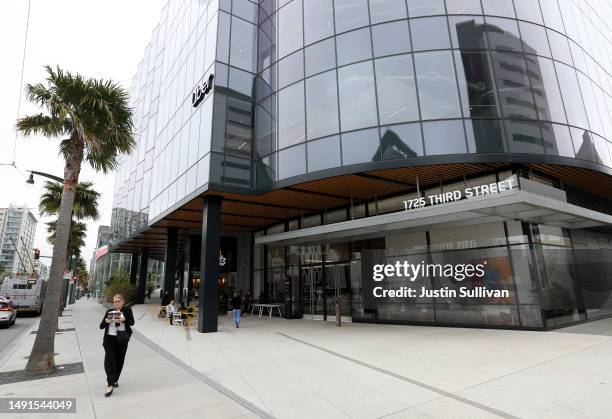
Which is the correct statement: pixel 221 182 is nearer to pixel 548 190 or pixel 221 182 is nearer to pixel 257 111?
Result: pixel 257 111

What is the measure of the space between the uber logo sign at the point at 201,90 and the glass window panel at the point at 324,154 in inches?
249

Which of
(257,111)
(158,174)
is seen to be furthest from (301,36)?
(158,174)

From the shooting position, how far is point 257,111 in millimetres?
16797

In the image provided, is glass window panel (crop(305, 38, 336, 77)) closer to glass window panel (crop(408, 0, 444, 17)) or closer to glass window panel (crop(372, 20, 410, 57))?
glass window panel (crop(372, 20, 410, 57))

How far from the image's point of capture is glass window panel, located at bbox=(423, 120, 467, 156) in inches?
486

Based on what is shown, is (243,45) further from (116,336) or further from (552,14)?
A: (116,336)

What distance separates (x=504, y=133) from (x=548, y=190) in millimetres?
2815

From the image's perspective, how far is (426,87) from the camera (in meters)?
13.1

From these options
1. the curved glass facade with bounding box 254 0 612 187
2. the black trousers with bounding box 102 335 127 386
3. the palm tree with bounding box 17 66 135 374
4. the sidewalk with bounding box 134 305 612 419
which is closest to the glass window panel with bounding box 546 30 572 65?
the curved glass facade with bounding box 254 0 612 187

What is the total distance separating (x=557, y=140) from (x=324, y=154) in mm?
9135

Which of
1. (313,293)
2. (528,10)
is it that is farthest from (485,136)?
(313,293)

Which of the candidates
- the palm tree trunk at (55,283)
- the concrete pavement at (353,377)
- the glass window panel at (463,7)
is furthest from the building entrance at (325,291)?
the glass window panel at (463,7)

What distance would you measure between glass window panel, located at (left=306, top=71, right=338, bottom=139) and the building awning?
4059 millimetres

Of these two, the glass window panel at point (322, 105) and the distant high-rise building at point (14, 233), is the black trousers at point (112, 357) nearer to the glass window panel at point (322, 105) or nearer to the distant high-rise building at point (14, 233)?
the glass window panel at point (322, 105)
